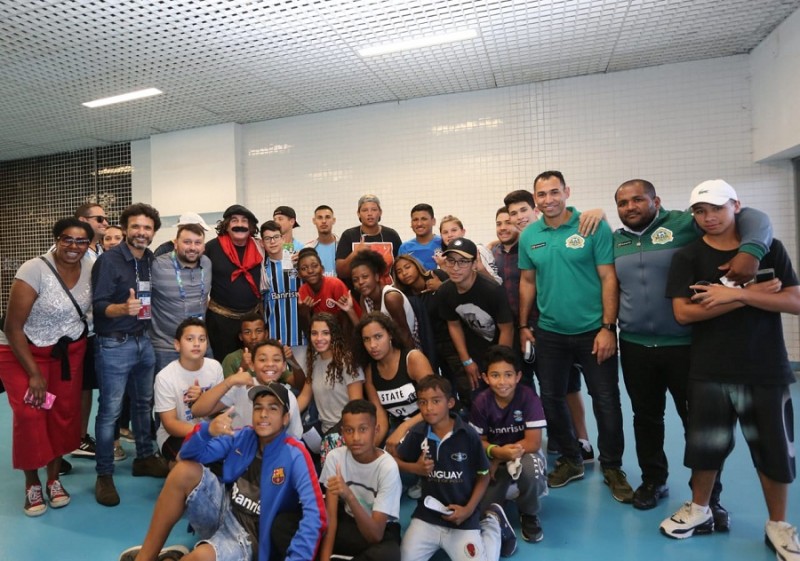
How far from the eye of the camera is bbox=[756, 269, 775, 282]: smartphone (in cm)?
204

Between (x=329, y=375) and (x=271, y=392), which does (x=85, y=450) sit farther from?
(x=271, y=392)

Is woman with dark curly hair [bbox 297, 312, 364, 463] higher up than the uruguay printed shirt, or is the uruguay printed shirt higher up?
the uruguay printed shirt

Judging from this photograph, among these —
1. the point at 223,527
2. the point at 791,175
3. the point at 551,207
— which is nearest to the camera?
the point at 223,527

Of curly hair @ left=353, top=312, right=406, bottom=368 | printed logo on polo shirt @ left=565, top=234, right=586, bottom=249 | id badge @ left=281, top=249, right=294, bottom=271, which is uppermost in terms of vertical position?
printed logo on polo shirt @ left=565, top=234, right=586, bottom=249

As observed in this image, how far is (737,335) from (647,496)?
1.03 metres

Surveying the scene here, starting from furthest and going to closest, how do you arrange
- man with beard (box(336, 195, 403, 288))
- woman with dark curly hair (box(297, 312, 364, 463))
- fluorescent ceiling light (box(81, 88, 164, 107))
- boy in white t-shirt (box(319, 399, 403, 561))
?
fluorescent ceiling light (box(81, 88, 164, 107)), man with beard (box(336, 195, 403, 288)), woman with dark curly hair (box(297, 312, 364, 463)), boy in white t-shirt (box(319, 399, 403, 561))

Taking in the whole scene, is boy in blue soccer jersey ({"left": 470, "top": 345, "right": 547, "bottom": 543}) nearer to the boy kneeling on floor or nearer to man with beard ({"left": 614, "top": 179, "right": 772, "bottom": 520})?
man with beard ({"left": 614, "top": 179, "right": 772, "bottom": 520})

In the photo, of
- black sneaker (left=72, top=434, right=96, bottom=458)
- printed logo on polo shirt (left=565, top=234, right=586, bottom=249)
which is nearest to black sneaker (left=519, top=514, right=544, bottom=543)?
printed logo on polo shirt (left=565, top=234, right=586, bottom=249)

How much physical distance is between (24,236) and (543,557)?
9.85 metres

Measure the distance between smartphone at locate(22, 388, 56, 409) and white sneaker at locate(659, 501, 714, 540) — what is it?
3292mm

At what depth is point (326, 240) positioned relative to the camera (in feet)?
15.5

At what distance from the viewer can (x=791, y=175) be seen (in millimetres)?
5059

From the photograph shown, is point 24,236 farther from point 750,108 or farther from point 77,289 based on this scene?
point 750,108

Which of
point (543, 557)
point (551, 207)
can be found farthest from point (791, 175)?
point (543, 557)
